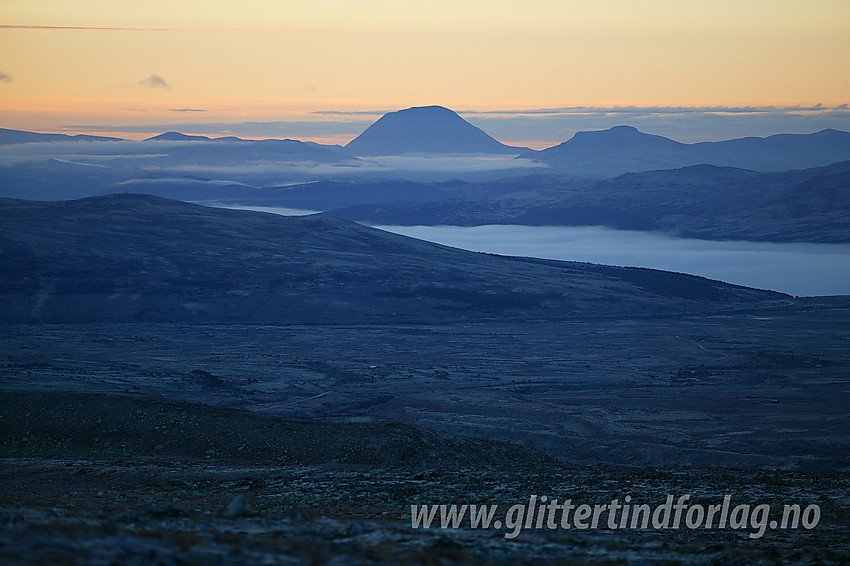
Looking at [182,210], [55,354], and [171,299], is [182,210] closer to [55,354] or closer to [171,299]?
[171,299]

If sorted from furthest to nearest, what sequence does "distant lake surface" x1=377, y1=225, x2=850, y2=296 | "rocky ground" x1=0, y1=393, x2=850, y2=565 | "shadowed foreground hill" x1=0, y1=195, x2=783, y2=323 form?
1. "distant lake surface" x1=377, y1=225, x2=850, y2=296
2. "shadowed foreground hill" x1=0, y1=195, x2=783, y2=323
3. "rocky ground" x1=0, y1=393, x2=850, y2=565

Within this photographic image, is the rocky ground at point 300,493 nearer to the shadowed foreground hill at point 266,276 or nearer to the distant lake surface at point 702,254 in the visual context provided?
the shadowed foreground hill at point 266,276

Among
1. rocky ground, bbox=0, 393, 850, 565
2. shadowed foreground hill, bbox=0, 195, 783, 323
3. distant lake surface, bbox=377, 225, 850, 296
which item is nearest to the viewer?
rocky ground, bbox=0, 393, 850, 565

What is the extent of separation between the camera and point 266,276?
9662cm

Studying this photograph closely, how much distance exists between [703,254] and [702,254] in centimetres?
20

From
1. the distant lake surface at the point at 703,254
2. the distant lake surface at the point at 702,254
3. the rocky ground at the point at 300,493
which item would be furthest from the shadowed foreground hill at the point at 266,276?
the rocky ground at the point at 300,493

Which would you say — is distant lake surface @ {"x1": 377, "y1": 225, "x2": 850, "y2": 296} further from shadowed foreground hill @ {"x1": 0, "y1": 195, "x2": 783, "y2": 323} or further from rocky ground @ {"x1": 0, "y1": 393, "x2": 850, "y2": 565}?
rocky ground @ {"x1": 0, "y1": 393, "x2": 850, "y2": 565}

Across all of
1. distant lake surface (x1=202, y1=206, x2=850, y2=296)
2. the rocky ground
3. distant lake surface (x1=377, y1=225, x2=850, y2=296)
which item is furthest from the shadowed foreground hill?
the rocky ground

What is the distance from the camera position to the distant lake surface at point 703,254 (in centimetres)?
13512

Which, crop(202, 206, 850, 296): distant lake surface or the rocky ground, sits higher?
the rocky ground

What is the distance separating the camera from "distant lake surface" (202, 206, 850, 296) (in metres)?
135

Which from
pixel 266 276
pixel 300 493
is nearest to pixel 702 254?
pixel 266 276

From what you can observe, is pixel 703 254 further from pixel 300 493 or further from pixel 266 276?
pixel 300 493

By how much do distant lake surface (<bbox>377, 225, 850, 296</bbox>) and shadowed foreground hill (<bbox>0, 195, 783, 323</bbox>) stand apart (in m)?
24.4
